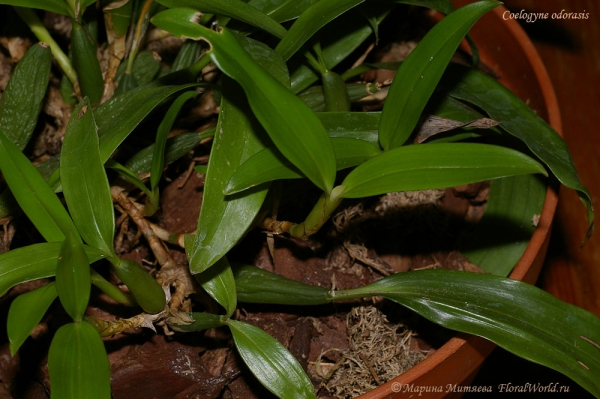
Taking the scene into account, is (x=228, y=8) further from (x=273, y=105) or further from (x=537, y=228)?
(x=537, y=228)

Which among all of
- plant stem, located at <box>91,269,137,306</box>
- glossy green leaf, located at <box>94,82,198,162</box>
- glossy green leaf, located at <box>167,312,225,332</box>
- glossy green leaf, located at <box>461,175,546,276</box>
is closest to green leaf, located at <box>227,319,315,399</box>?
glossy green leaf, located at <box>167,312,225,332</box>

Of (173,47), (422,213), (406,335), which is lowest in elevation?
(406,335)

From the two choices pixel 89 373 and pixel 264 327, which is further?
pixel 264 327

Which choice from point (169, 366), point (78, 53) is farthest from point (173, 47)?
point (169, 366)

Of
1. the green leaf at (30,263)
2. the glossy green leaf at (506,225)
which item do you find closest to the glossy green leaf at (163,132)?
the green leaf at (30,263)

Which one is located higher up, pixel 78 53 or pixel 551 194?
pixel 78 53

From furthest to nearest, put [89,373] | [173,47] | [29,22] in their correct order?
[173,47], [29,22], [89,373]

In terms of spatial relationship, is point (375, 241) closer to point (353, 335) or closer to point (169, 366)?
point (353, 335)

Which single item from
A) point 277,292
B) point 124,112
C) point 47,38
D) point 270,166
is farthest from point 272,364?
point 47,38
